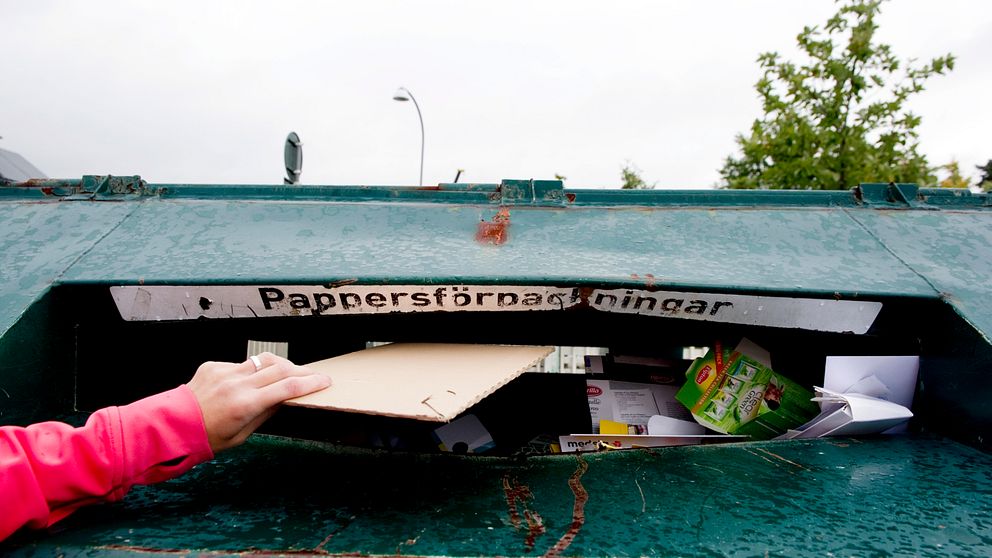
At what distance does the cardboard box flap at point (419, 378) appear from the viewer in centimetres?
96

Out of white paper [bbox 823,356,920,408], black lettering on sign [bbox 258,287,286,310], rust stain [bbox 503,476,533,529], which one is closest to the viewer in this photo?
rust stain [bbox 503,476,533,529]

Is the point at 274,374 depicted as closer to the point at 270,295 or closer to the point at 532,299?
the point at 270,295

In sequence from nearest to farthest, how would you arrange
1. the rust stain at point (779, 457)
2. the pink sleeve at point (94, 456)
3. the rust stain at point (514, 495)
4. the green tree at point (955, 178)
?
1. the pink sleeve at point (94, 456)
2. the rust stain at point (514, 495)
3. the rust stain at point (779, 457)
4. the green tree at point (955, 178)

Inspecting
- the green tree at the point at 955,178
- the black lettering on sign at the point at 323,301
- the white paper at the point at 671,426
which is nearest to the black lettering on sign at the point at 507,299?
the black lettering on sign at the point at 323,301

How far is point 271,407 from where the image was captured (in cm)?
100

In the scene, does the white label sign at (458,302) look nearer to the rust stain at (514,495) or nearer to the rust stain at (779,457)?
the rust stain at (779,457)

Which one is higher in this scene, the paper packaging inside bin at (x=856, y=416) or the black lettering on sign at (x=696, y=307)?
the black lettering on sign at (x=696, y=307)

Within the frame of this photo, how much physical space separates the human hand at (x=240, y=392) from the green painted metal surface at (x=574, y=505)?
13cm

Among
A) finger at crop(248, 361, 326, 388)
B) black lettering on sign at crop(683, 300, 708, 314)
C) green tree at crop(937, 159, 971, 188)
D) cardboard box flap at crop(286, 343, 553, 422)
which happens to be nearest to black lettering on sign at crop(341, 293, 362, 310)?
cardboard box flap at crop(286, 343, 553, 422)

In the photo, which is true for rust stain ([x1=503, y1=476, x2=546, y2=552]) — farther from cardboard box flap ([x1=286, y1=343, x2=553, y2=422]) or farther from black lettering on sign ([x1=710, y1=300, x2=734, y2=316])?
black lettering on sign ([x1=710, y1=300, x2=734, y2=316])

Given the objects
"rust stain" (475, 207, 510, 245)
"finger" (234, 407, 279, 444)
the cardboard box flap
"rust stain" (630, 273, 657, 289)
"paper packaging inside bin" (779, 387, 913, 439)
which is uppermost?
"rust stain" (475, 207, 510, 245)

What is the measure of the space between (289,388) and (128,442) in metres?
0.23

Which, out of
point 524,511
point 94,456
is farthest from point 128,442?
point 524,511

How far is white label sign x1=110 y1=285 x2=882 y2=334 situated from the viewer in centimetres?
130
